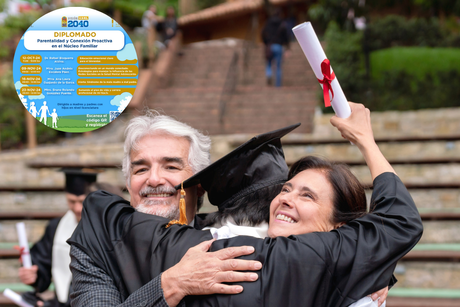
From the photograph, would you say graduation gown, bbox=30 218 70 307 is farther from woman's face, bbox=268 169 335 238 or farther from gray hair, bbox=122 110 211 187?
woman's face, bbox=268 169 335 238

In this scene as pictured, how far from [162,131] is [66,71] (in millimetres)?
526

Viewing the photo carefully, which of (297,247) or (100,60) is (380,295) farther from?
(100,60)

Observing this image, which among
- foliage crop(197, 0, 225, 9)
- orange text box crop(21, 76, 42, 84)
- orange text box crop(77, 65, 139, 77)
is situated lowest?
orange text box crop(21, 76, 42, 84)

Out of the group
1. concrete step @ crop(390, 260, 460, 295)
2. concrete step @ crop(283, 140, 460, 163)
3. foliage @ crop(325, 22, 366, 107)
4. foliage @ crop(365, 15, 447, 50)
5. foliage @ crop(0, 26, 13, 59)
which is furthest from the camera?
foliage @ crop(365, 15, 447, 50)

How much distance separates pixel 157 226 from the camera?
1512 mm

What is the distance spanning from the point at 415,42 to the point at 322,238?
905 centimetres

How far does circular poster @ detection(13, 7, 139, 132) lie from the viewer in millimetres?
1514

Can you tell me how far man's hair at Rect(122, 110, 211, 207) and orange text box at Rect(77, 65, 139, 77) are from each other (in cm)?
38

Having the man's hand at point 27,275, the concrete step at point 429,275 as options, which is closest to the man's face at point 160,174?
the man's hand at point 27,275

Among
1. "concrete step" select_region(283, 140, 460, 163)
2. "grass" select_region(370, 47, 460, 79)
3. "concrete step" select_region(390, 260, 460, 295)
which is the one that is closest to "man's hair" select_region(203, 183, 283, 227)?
"concrete step" select_region(390, 260, 460, 295)

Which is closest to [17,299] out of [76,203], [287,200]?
[76,203]

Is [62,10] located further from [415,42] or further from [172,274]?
[415,42]

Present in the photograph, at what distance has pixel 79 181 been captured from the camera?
10.6 feet

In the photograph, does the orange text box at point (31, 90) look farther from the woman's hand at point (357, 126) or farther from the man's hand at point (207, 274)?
the woman's hand at point (357, 126)
